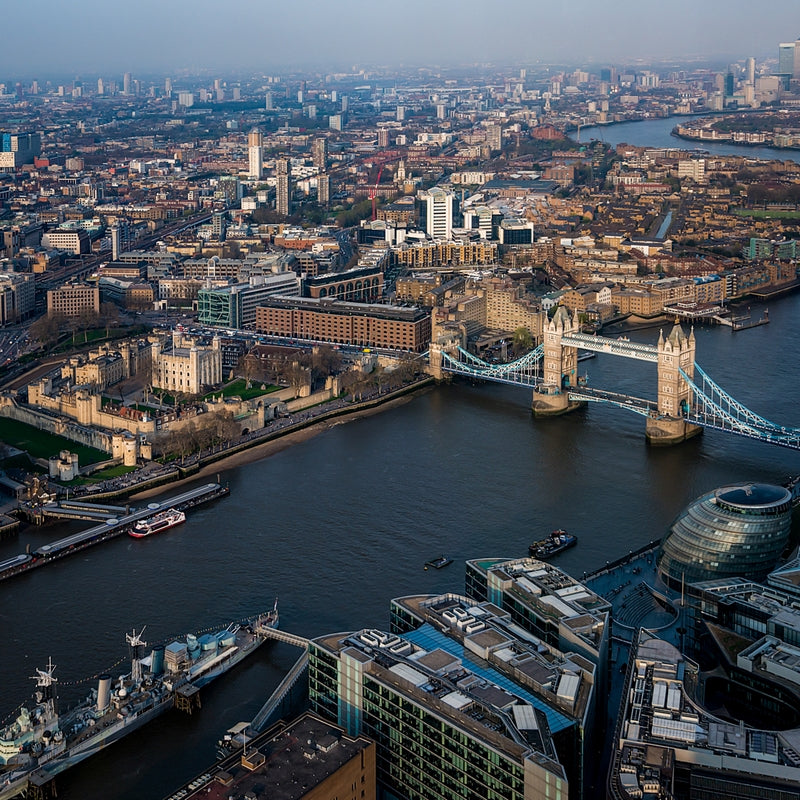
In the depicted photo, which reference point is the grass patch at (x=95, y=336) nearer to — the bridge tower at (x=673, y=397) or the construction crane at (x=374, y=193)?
the bridge tower at (x=673, y=397)

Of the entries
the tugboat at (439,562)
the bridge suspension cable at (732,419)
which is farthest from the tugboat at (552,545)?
the bridge suspension cable at (732,419)

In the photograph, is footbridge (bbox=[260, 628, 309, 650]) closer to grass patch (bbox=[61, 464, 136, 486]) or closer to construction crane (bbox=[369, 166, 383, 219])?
grass patch (bbox=[61, 464, 136, 486])

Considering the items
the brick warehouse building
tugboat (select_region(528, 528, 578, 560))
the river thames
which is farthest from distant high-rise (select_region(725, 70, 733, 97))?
tugboat (select_region(528, 528, 578, 560))

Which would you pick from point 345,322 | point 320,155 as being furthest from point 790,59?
point 345,322

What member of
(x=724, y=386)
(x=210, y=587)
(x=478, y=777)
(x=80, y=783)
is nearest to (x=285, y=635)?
(x=210, y=587)

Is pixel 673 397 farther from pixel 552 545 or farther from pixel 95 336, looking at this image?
pixel 95 336

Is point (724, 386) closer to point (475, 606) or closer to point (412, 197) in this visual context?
point (475, 606)

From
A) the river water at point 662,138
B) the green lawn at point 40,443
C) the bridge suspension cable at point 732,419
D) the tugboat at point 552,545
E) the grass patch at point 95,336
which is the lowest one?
the green lawn at point 40,443
